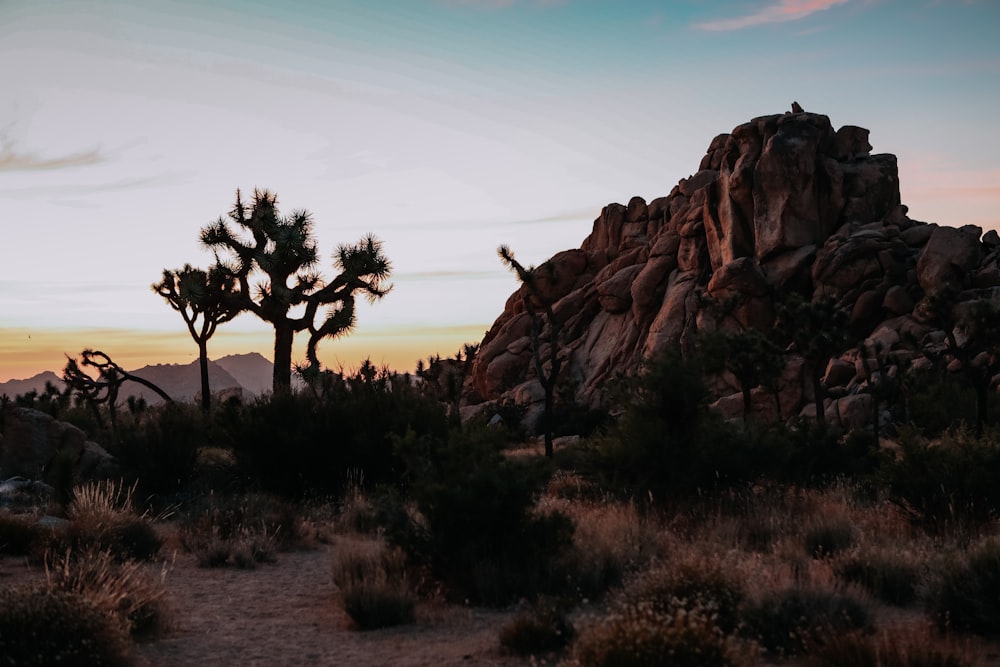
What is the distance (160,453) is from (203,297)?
18.8 meters

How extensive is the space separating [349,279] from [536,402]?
30.5 metres

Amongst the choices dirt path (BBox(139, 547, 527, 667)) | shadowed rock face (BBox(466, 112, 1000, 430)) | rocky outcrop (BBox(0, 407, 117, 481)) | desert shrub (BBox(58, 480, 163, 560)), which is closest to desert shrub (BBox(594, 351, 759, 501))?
dirt path (BBox(139, 547, 527, 667))

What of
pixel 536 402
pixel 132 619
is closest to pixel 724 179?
pixel 536 402

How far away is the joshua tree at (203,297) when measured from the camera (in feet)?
120

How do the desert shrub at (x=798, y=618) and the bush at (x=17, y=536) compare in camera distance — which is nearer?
the desert shrub at (x=798, y=618)

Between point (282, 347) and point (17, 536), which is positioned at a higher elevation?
point (282, 347)

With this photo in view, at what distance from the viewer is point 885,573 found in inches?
376

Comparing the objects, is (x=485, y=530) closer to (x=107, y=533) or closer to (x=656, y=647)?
(x=656, y=647)

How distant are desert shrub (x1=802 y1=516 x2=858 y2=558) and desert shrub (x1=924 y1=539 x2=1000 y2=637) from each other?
7.70 feet

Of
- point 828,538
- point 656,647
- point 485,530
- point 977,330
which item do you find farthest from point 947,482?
point 977,330

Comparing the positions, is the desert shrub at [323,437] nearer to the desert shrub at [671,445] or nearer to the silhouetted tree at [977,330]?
the desert shrub at [671,445]

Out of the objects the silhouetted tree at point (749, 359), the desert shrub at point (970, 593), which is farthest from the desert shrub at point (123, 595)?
the silhouetted tree at point (749, 359)

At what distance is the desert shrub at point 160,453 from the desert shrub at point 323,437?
4.05 feet

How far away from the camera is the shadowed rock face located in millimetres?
57344
